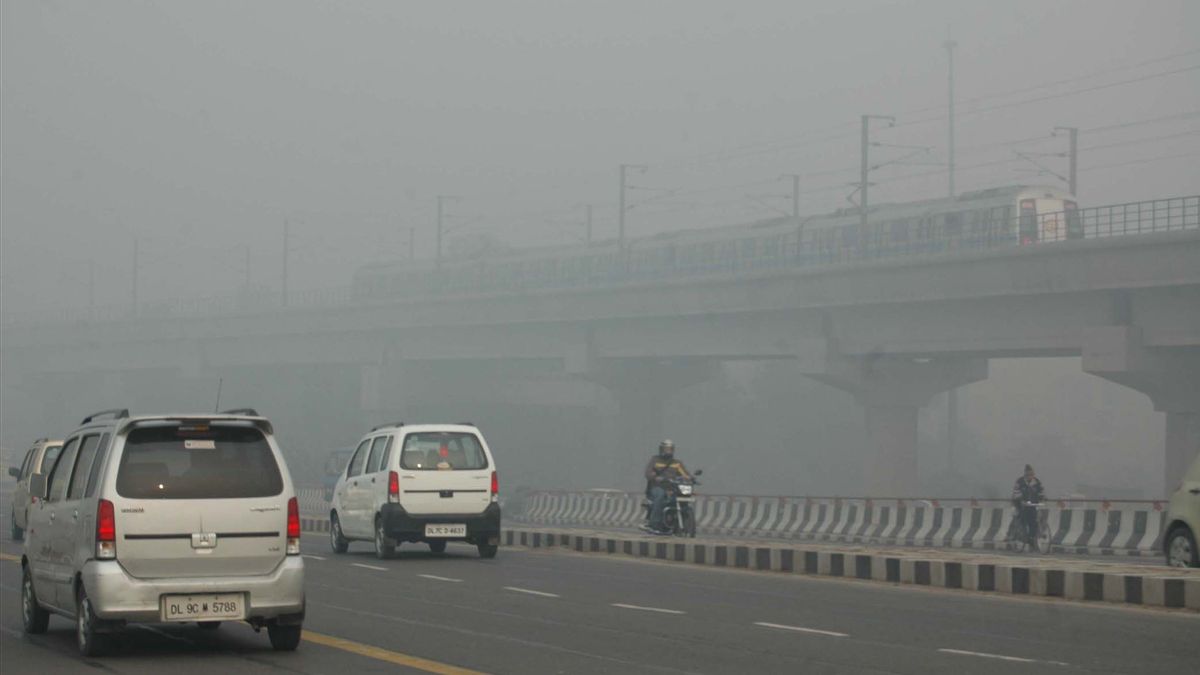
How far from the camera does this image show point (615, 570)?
23203mm

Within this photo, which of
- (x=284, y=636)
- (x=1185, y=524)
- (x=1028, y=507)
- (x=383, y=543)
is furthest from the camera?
(x=1028, y=507)

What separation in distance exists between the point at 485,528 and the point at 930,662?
12.8m

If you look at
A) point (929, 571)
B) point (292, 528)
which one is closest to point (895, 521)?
point (929, 571)

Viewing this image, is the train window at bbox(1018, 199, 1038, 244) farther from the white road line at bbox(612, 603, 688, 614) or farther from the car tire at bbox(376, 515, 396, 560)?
the white road line at bbox(612, 603, 688, 614)

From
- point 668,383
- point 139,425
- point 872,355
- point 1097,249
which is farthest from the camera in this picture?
point 668,383

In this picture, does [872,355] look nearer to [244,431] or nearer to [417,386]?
[417,386]

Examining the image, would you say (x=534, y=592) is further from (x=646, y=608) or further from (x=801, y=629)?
(x=801, y=629)

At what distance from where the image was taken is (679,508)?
30031mm

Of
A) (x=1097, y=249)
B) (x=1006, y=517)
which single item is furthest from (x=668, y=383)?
(x=1006, y=517)

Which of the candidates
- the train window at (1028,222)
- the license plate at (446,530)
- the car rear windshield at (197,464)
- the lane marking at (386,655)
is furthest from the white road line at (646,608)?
the train window at (1028,222)

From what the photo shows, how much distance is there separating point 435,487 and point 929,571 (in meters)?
6.97

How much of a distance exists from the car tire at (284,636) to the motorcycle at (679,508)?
686 inches

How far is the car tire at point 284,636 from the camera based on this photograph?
488 inches

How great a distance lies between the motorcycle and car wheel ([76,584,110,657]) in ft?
59.6
